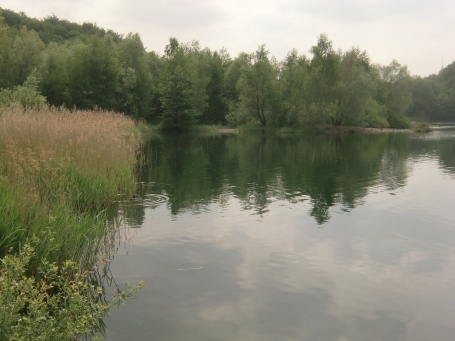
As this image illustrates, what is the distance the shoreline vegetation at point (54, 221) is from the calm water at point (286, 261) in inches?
36.1

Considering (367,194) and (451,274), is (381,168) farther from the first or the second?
(451,274)

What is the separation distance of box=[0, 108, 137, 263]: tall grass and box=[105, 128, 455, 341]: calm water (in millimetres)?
1051

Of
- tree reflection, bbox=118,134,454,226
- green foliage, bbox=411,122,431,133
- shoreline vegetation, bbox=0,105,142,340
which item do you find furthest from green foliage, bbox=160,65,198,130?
shoreline vegetation, bbox=0,105,142,340

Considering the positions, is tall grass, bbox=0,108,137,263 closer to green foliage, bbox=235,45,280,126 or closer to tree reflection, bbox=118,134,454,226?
tree reflection, bbox=118,134,454,226

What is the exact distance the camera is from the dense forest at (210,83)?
54.4 m

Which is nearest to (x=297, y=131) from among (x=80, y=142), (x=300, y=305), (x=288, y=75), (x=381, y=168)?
(x=288, y=75)

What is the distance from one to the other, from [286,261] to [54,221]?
515 centimetres

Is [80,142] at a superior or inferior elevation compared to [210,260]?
superior

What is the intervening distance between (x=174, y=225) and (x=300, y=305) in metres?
5.59

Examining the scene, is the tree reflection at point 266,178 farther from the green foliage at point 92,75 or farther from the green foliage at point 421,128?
the green foliage at point 421,128

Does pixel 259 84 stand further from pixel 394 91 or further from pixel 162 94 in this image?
pixel 394 91

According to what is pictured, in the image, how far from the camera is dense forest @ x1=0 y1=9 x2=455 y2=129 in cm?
5438

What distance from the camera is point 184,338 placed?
6582 millimetres

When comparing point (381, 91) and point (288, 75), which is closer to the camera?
point (288, 75)
